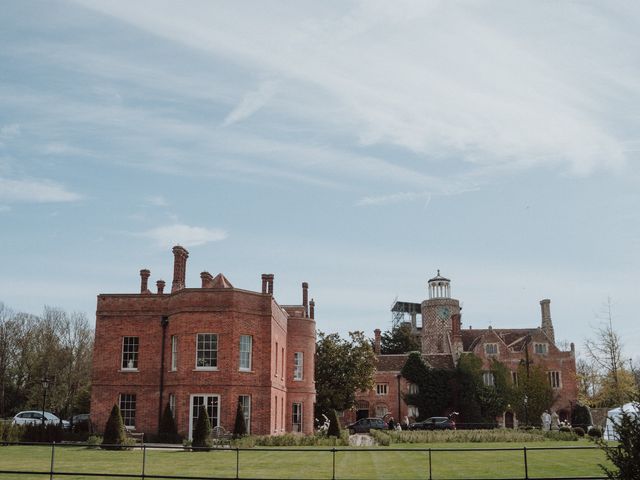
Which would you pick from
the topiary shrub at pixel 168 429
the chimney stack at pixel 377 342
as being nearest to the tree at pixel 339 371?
the chimney stack at pixel 377 342

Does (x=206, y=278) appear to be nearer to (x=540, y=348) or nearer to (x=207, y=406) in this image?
(x=207, y=406)

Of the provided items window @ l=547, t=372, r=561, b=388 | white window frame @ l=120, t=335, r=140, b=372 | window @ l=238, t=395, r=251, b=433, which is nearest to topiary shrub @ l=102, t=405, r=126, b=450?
window @ l=238, t=395, r=251, b=433

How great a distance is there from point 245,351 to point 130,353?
264 inches

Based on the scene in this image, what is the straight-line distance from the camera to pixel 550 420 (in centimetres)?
5591

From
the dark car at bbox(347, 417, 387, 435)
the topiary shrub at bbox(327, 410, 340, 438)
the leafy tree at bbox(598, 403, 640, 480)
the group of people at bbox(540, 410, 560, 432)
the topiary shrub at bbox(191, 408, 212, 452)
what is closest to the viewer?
the leafy tree at bbox(598, 403, 640, 480)

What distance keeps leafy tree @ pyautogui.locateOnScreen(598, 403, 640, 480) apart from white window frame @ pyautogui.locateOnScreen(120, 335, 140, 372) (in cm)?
2873

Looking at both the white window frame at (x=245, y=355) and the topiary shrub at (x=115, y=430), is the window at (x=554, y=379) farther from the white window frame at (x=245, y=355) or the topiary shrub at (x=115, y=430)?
the topiary shrub at (x=115, y=430)

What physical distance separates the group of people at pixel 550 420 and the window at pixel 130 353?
32.0m

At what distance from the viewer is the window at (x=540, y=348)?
63156mm

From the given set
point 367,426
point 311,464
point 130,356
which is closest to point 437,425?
point 367,426

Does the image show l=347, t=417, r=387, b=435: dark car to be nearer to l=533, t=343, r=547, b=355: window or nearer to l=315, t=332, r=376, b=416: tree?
l=315, t=332, r=376, b=416: tree

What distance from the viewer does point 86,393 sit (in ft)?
201

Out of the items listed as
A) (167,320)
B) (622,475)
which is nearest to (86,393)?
(167,320)

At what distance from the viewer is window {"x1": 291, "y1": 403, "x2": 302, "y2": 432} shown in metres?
42.5
